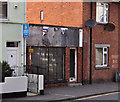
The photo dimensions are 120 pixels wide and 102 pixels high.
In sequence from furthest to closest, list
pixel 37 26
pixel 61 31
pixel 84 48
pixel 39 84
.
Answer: pixel 84 48 < pixel 61 31 < pixel 37 26 < pixel 39 84

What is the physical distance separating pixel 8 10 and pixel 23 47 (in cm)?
231

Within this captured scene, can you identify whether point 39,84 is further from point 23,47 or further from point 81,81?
point 81,81

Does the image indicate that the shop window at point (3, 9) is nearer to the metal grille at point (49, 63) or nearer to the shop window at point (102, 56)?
the metal grille at point (49, 63)

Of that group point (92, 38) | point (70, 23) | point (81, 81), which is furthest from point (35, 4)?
point (81, 81)

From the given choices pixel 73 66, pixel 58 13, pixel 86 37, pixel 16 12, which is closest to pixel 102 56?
pixel 86 37

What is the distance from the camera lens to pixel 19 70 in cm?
1655

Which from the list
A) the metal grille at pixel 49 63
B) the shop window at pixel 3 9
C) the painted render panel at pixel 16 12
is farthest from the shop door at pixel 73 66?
the shop window at pixel 3 9

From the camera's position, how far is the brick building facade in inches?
803

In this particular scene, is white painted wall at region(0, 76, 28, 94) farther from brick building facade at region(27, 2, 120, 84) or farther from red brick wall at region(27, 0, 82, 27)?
red brick wall at region(27, 0, 82, 27)

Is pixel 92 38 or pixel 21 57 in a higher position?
A: pixel 92 38

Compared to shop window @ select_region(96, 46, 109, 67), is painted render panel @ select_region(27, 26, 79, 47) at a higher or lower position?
higher

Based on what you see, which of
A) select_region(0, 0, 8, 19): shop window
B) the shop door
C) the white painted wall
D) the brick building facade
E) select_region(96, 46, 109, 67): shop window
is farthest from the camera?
select_region(96, 46, 109, 67): shop window

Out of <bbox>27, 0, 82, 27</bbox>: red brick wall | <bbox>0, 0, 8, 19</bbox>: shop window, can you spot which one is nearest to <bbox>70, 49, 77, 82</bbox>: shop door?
<bbox>27, 0, 82, 27</bbox>: red brick wall

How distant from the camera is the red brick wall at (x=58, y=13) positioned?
21.0m
